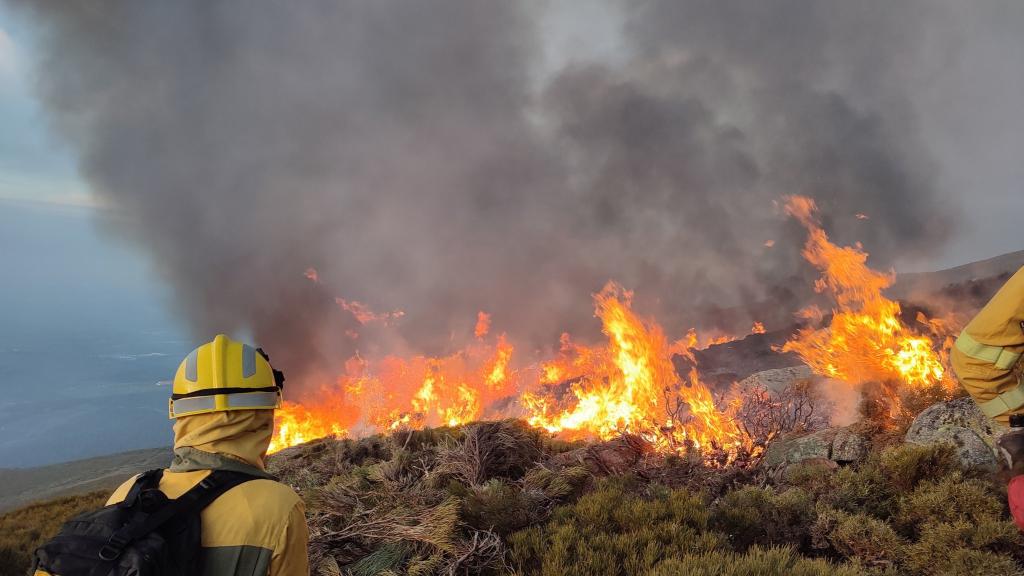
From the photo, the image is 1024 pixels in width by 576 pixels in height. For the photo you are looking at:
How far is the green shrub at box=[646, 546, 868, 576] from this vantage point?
12.3ft

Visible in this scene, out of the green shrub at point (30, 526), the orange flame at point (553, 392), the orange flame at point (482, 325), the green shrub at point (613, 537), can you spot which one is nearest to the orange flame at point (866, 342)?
the orange flame at point (553, 392)

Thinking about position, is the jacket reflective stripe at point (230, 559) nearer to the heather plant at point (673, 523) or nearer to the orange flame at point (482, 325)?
the heather plant at point (673, 523)

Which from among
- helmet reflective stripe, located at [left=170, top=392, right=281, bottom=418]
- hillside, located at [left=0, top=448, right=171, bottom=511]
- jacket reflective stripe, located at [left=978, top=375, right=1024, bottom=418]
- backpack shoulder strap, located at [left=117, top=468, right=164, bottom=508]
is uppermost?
helmet reflective stripe, located at [left=170, top=392, right=281, bottom=418]

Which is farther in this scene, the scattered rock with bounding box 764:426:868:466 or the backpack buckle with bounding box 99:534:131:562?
the scattered rock with bounding box 764:426:868:466

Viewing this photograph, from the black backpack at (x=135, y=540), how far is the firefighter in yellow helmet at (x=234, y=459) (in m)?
0.08

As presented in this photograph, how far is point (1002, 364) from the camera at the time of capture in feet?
10.6

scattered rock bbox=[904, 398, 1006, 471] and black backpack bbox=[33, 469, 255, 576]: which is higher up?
black backpack bbox=[33, 469, 255, 576]

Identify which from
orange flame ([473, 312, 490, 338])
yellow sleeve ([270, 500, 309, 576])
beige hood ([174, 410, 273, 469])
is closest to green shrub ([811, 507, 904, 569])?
yellow sleeve ([270, 500, 309, 576])

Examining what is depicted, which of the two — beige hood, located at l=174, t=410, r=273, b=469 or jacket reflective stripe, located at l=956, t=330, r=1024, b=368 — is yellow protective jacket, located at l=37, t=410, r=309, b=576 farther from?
jacket reflective stripe, located at l=956, t=330, r=1024, b=368

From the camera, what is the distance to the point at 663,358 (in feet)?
60.3

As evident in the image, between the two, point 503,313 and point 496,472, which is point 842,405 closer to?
point 496,472

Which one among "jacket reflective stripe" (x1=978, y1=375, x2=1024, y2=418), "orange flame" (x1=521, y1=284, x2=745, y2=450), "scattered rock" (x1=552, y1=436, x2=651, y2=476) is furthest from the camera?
"orange flame" (x1=521, y1=284, x2=745, y2=450)

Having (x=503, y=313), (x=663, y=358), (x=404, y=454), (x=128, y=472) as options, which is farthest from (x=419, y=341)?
(x=404, y=454)

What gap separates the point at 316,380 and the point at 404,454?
134 feet
